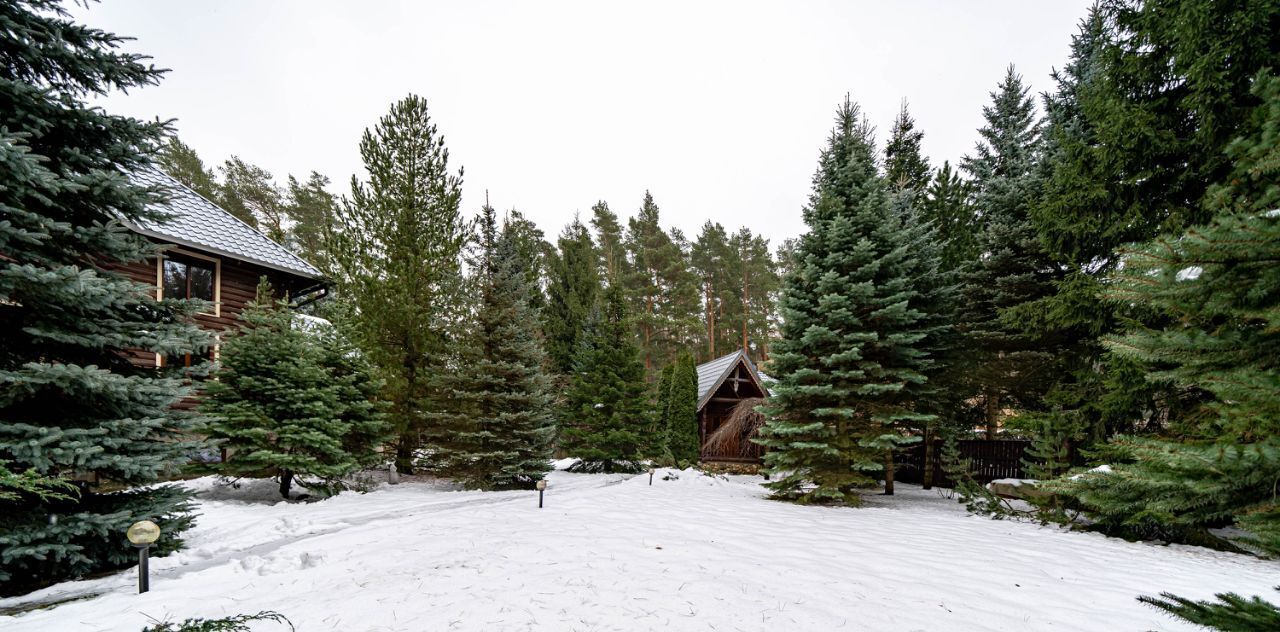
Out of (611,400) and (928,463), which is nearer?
(928,463)

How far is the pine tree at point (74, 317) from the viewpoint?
3725 millimetres

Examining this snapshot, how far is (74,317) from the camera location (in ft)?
13.7

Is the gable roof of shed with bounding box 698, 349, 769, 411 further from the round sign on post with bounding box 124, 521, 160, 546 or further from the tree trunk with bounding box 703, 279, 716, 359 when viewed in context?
the round sign on post with bounding box 124, 521, 160, 546

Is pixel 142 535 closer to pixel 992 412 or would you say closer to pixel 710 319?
pixel 992 412

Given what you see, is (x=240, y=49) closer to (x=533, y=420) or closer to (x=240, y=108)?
(x=240, y=108)

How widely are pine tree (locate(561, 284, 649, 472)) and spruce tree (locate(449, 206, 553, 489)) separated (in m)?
2.75

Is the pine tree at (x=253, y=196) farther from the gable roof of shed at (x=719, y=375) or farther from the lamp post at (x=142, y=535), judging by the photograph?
the lamp post at (x=142, y=535)

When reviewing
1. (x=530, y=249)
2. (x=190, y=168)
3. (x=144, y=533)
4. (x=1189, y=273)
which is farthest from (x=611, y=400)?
(x=190, y=168)

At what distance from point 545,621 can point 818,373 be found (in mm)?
6782

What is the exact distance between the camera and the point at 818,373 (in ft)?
27.9

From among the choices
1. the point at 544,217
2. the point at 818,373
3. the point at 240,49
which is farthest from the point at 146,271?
the point at 544,217

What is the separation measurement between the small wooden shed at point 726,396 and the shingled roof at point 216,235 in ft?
42.1

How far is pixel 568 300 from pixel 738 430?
353 inches

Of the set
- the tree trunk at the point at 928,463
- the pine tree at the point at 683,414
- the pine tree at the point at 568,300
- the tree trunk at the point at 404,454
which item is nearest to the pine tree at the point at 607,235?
the pine tree at the point at 568,300
